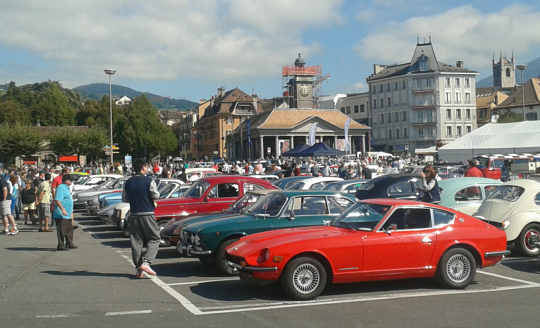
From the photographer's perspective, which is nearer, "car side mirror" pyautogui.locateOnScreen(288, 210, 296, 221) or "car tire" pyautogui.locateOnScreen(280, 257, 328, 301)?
"car tire" pyautogui.locateOnScreen(280, 257, 328, 301)

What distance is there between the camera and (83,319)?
280 inches

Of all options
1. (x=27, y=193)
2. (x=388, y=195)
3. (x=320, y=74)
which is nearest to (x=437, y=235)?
(x=388, y=195)

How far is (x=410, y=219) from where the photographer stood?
877 centimetres

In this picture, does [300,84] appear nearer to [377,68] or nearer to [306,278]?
[377,68]

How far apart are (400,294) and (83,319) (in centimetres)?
442

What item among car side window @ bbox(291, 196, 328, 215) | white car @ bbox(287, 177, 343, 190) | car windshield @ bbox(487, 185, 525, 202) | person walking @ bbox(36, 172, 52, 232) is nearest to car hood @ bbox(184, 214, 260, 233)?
car side window @ bbox(291, 196, 328, 215)

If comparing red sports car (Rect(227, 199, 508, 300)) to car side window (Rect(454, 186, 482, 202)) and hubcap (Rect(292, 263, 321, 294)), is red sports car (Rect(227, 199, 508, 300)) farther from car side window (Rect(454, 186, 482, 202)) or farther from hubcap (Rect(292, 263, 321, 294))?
car side window (Rect(454, 186, 482, 202))

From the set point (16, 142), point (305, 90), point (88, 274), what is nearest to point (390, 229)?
point (88, 274)

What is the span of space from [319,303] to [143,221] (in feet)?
11.1

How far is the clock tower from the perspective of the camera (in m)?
119

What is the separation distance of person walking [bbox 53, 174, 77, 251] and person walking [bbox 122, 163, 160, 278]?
4.01 meters

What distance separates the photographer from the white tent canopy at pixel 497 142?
1176 inches

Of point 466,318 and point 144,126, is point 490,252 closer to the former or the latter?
point 466,318

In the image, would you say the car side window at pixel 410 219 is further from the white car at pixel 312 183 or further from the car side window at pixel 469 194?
the white car at pixel 312 183
